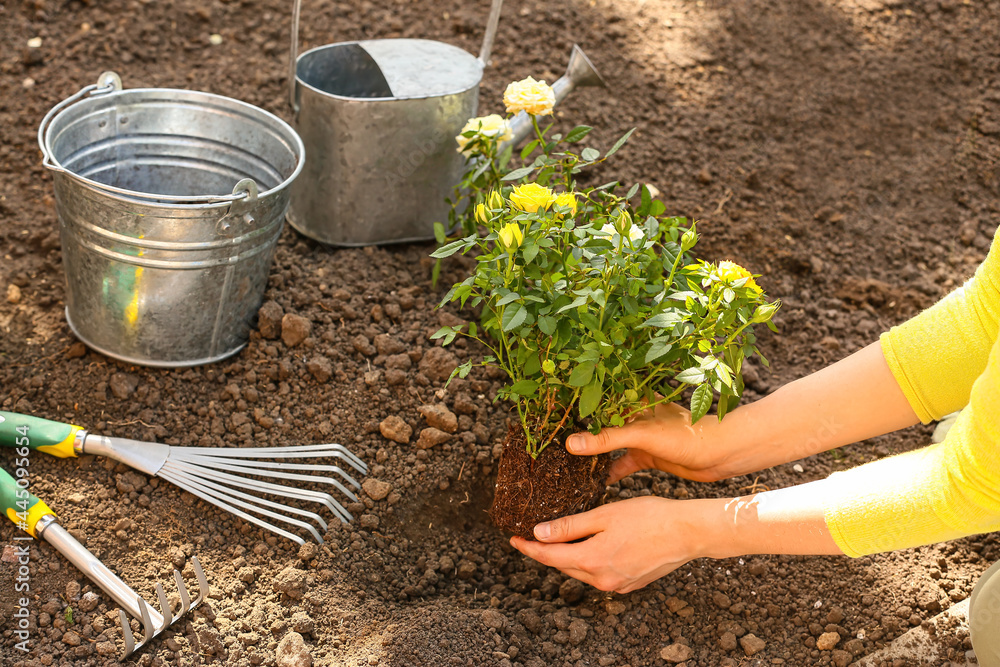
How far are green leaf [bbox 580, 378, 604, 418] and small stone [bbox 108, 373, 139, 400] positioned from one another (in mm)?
984

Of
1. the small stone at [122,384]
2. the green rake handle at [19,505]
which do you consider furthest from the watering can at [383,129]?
the green rake handle at [19,505]

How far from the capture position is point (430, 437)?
1.63m

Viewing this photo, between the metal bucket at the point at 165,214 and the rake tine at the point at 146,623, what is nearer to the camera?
the rake tine at the point at 146,623

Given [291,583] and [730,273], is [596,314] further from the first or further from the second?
[291,583]

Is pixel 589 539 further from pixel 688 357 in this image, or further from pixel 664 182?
pixel 664 182

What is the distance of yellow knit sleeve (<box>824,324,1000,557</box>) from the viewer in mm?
1013

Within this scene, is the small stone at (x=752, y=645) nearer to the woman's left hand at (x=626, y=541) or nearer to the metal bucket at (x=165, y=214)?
the woman's left hand at (x=626, y=541)

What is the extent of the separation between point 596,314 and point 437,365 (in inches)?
22.8

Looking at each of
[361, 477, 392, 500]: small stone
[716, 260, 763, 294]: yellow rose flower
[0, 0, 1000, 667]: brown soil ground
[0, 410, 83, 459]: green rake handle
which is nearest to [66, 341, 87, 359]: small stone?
[0, 0, 1000, 667]: brown soil ground

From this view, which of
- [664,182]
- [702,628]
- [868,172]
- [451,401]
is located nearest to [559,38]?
[664,182]

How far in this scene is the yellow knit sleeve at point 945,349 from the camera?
1293 millimetres

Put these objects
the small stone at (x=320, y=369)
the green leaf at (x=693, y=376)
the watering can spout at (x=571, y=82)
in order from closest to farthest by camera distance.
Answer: the green leaf at (x=693, y=376)
the small stone at (x=320, y=369)
the watering can spout at (x=571, y=82)

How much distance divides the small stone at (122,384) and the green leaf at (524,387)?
858 millimetres

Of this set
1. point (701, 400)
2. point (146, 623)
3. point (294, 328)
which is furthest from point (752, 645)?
point (294, 328)
